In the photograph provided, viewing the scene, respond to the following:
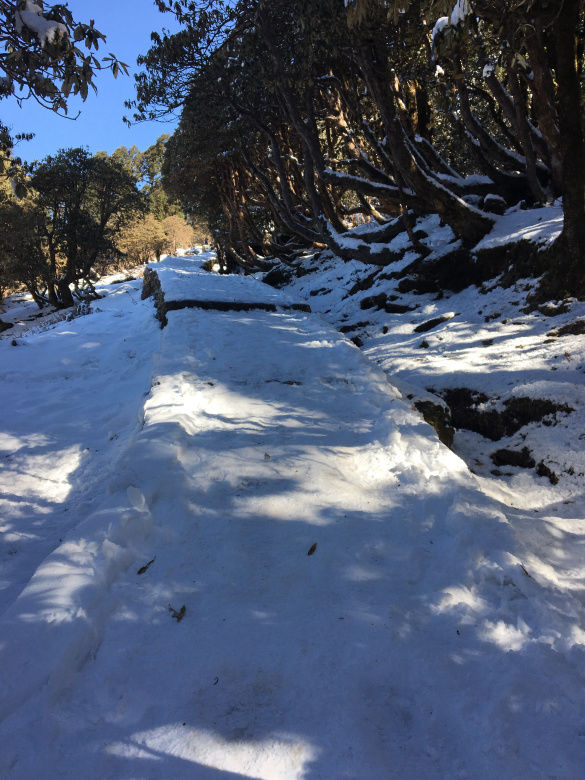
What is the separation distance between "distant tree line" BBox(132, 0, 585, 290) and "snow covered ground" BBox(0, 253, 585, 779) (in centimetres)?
334

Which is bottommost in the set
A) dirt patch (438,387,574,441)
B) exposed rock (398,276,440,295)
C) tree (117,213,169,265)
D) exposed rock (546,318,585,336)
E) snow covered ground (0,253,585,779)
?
dirt patch (438,387,574,441)

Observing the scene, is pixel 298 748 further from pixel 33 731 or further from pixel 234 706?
Answer: pixel 33 731

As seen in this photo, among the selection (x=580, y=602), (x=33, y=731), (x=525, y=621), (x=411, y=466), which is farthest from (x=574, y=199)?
(x=33, y=731)

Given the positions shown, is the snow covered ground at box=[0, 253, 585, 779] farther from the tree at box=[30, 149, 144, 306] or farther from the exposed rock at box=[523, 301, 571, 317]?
the tree at box=[30, 149, 144, 306]

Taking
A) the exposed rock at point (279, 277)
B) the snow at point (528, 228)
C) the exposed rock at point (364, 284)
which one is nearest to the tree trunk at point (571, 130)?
the snow at point (528, 228)

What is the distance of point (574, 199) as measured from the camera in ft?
17.1

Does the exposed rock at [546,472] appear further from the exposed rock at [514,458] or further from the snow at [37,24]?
the snow at [37,24]

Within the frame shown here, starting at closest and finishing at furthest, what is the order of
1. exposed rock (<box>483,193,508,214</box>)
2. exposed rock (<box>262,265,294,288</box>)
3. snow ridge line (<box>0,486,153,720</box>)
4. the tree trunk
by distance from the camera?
snow ridge line (<box>0,486,153,720</box>) < the tree trunk < exposed rock (<box>483,193,508,214</box>) < exposed rock (<box>262,265,294,288</box>)

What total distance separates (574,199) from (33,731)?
693 centimetres

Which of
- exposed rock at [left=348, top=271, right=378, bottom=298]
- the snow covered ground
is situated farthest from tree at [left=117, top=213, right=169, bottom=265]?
the snow covered ground

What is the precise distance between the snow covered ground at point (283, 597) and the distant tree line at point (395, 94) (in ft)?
11.0

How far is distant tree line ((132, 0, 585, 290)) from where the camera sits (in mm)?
5133

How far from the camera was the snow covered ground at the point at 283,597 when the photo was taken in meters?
1.58

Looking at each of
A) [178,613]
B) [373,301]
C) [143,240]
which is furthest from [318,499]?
[143,240]
